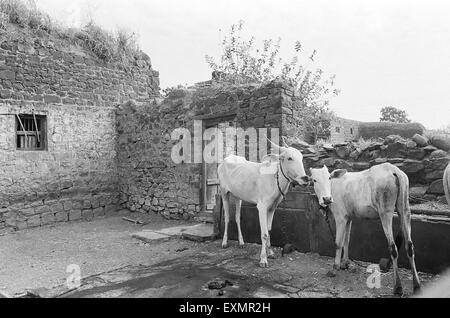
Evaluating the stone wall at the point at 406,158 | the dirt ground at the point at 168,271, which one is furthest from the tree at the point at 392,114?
the dirt ground at the point at 168,271

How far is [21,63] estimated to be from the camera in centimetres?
934

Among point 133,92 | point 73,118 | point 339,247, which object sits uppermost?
point 133,92

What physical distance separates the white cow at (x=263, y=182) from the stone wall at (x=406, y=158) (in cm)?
131

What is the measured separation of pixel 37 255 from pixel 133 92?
6.39 meters

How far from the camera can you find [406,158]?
5562 mm

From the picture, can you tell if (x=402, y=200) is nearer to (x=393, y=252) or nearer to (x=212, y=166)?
(x=393, y=252)

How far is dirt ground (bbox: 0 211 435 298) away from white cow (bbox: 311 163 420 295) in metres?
0.39

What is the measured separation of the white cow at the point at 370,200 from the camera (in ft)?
12.1

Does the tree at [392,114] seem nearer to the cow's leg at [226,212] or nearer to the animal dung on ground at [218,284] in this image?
the cow's leg at [226,212]

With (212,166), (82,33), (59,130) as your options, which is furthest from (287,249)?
(82,33)
